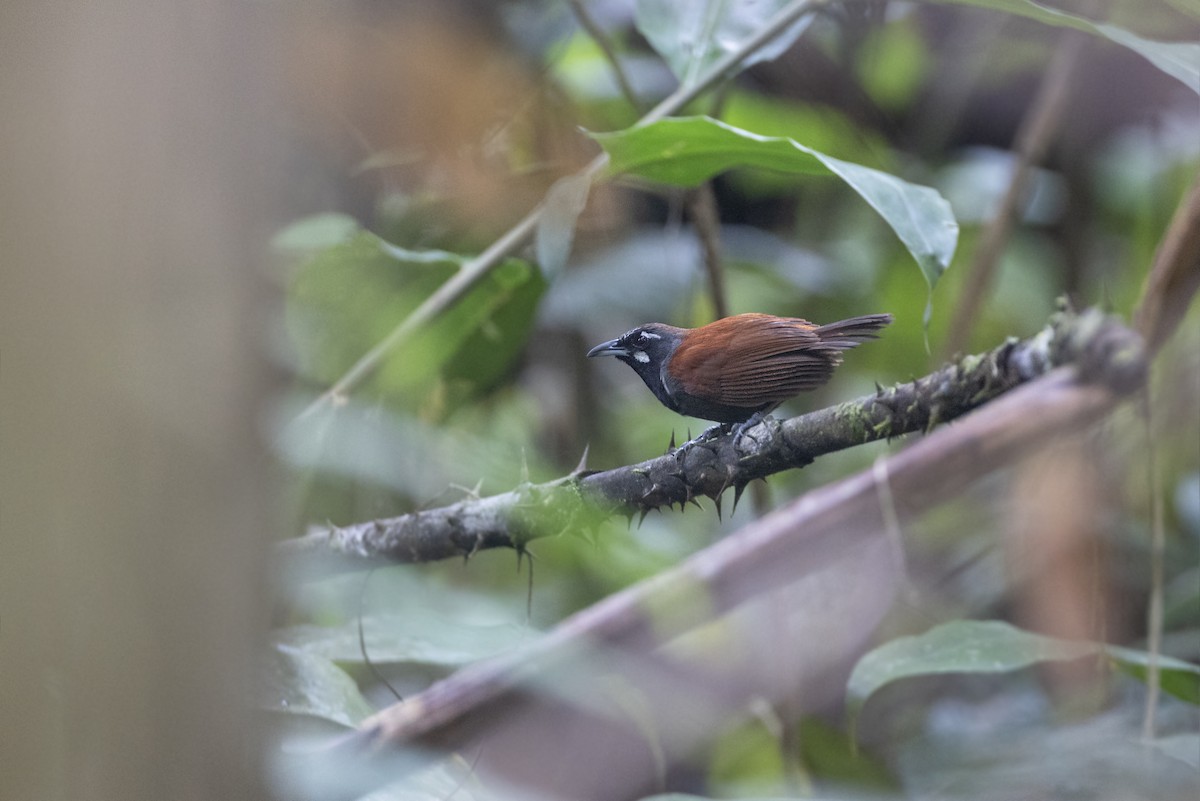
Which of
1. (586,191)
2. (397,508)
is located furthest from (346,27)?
(397,508)

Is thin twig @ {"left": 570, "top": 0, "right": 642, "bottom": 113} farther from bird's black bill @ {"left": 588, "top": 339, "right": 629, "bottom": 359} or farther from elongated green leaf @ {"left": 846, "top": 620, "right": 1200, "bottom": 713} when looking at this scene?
elongated green leaf @ {"left": 846, "top": 620, "right": 1200, "bottom": 713}

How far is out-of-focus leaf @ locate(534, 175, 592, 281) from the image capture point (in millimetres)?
1275

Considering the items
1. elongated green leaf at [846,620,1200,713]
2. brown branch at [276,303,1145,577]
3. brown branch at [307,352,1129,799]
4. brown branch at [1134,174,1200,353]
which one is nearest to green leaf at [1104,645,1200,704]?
elongated green leaf at [846,620,1200,713]

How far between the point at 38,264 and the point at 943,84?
9.55 ft

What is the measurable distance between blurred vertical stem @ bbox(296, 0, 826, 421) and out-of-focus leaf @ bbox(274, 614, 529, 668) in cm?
41

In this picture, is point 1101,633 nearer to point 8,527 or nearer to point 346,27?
point 8,527

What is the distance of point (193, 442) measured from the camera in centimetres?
67

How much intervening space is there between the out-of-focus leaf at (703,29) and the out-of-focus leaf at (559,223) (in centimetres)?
28

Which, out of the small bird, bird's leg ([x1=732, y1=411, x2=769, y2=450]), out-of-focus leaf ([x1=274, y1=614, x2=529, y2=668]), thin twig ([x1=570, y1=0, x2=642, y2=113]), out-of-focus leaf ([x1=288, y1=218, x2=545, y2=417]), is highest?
thin twig ([x1=570, y1=0, x2=642, y2=113])

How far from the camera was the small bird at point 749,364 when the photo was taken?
0.82m

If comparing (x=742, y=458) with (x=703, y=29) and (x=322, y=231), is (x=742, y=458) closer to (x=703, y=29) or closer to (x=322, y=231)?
(x=703, y=29)

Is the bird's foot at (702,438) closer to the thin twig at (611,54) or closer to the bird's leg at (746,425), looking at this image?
the bird's leg at (746,425)

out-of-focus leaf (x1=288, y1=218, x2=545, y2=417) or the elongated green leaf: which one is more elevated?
out-of-focus leaf (x1=288, y1=218, x2=545, y2=417)

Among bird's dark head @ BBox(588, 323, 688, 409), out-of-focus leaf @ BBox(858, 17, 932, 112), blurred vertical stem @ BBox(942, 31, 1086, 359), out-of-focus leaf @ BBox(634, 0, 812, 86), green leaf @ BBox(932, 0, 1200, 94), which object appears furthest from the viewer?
out-of-focus leaf @ BBox(858, 17, 932, 112)
